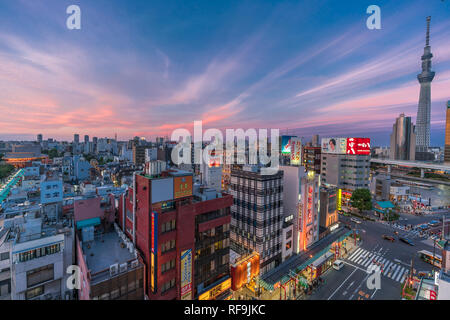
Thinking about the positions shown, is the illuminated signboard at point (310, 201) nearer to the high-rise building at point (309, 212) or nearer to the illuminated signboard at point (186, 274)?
the high-rise building at point (309, 212)

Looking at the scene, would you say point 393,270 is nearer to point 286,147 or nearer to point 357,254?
point 357,254

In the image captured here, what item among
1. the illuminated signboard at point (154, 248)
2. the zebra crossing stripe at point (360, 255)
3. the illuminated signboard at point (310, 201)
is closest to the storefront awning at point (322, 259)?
the zebra crossing stripe at point (360, 255)

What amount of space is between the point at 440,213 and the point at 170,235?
81.0m

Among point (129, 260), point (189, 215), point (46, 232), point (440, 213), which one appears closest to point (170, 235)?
point (189, 215)

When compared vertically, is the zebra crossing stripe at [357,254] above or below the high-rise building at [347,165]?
below

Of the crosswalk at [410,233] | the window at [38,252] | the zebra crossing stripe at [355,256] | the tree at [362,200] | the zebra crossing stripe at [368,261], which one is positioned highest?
the window at [38,252]

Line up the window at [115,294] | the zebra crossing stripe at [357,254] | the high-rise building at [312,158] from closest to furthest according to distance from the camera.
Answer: the window at [115,294]
the zebra crossing stripe at [357,254]
the high-rise building at [312,158]

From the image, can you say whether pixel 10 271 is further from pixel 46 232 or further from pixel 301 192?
Answer: pixel 301 192

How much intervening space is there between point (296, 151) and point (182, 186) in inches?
1943

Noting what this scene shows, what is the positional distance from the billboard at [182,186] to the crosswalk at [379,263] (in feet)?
113

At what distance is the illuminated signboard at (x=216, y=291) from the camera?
78.5 ft

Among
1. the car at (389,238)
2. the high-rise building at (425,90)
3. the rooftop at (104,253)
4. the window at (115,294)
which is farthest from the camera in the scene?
the high-rise building at (425,90)

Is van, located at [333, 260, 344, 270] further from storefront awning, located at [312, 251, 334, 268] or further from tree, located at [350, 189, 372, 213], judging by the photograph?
tree, located at [350, 189, 372, 213]

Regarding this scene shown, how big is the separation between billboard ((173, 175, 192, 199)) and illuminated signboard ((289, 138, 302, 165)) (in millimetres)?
46688
